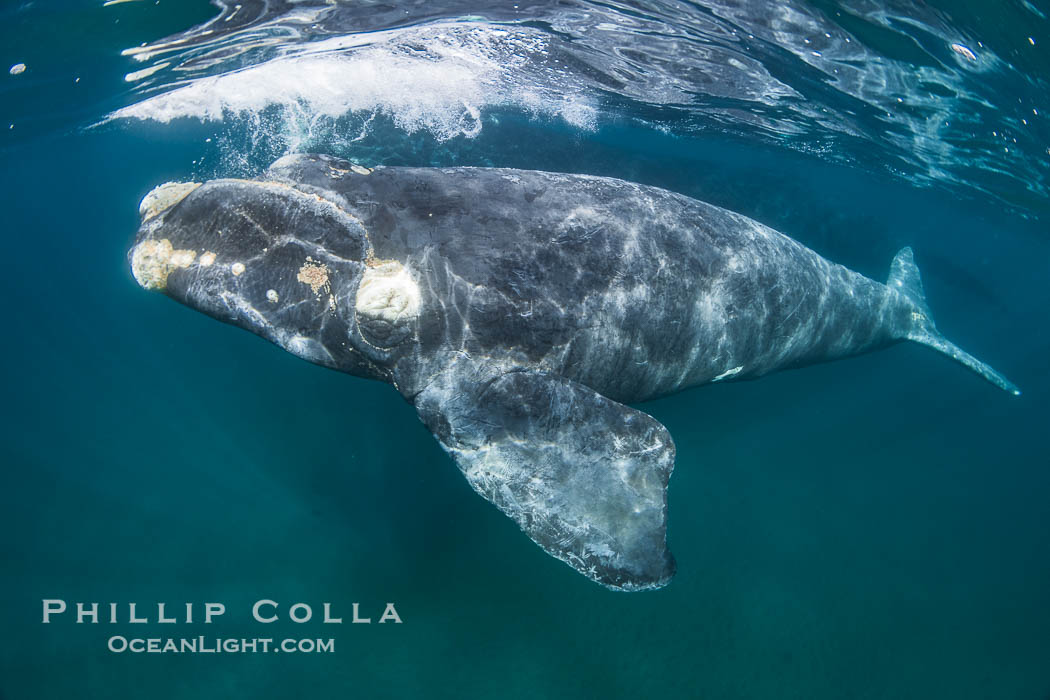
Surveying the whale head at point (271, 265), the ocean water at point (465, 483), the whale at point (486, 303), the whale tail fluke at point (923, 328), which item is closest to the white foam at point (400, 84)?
the ocean water at point (465, 483)

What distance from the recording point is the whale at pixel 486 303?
4537mm

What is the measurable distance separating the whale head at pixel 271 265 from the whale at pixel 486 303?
15 mm

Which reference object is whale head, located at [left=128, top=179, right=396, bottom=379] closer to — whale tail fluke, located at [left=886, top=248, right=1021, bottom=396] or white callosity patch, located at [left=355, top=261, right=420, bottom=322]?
white callosity patch, located at [left=355, top=261, right=420, bottom=322]

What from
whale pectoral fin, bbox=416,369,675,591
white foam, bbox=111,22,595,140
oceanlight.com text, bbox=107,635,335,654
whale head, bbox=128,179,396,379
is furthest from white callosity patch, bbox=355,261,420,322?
oceanlight.com text, bbox=107,635,335,654

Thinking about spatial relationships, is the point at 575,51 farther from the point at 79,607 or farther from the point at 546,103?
the point at 79,607

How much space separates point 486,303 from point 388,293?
101cm

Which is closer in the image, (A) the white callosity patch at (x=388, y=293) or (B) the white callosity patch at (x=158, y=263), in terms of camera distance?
(B) the white callosity patch at (x=158, y=263)

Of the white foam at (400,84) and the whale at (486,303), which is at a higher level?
the white foam at (400,84)

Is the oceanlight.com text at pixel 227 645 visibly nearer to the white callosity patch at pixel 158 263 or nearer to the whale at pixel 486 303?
the whale at pixel 486 303

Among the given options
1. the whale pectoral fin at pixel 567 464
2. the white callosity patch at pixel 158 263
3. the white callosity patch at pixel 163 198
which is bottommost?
the whale pectoral fin at pixel 567 464

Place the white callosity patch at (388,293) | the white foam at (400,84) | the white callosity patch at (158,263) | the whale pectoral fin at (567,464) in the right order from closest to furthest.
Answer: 1. the whale pectoral fin at (567,464)
2. the white callosity patch at (158,263)
3. the white callosity patch at (388,293)
4. the white foam at (400,84)

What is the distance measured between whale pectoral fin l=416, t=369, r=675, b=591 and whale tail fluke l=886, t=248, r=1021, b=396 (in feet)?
36.4

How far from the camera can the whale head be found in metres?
4.72

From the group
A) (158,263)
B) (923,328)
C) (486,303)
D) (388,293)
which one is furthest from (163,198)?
(923,328)
